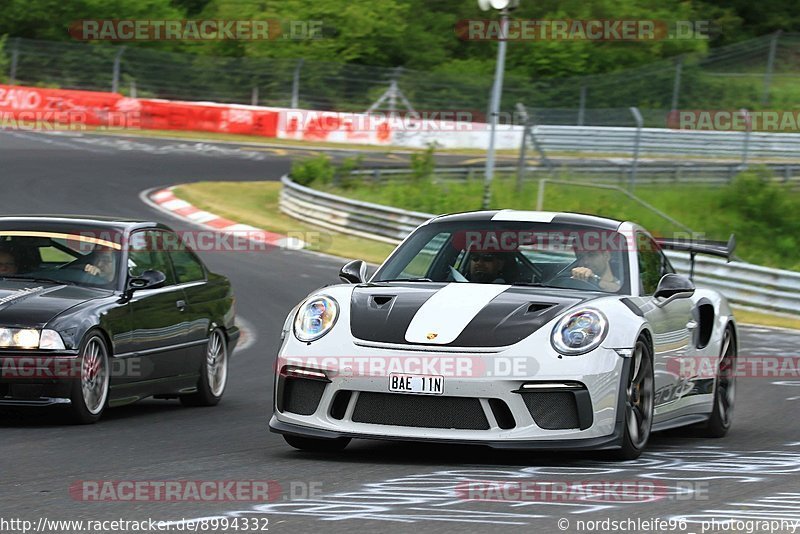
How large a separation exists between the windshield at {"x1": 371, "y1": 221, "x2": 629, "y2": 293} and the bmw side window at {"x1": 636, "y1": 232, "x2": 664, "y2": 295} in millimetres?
146

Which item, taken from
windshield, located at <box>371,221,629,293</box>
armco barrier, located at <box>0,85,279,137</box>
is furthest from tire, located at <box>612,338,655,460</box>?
armco barrier, located at <box>0,85,279,137</box>

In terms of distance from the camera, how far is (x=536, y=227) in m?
8.21

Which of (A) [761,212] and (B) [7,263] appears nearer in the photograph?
(B) [7,263]

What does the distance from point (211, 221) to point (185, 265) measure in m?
13.8

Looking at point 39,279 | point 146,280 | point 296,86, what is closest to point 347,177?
point 296,86

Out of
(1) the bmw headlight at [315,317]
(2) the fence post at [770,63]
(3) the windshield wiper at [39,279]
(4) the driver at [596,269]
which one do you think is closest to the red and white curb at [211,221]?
(3) the windshield wiper at [39,279]

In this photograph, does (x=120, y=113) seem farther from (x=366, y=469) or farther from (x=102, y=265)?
(x=366, y=469)

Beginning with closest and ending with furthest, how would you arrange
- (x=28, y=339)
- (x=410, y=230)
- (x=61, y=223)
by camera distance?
(x=28, y=339)
(x=61, y=223)
(x=410, y=230)

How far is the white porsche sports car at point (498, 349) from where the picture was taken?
679cm

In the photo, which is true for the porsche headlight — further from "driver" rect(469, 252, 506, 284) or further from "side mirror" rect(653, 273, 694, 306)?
"side mirror" rect(653, 273, 694, 306)

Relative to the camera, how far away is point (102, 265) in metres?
9.34

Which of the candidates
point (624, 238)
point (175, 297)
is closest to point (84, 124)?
point (175, 297)

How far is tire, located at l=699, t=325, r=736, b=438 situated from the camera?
29.1 ft

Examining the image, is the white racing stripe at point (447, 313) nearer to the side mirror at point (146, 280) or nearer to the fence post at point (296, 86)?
the side mirror at point (146, 280)
